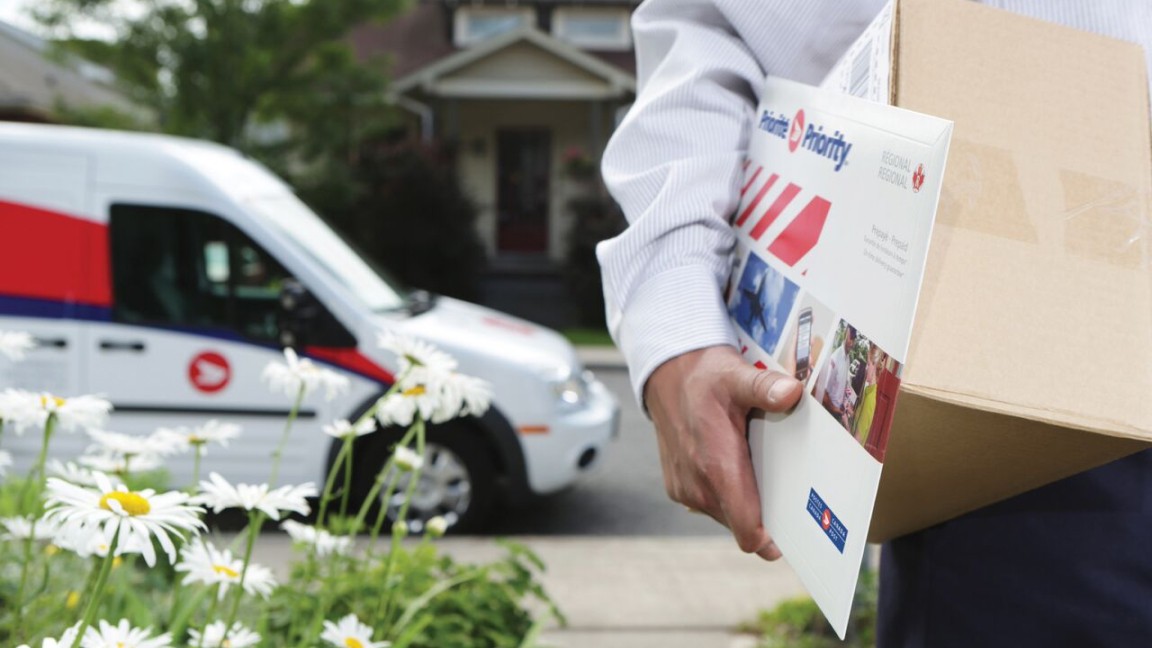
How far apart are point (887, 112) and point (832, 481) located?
12.4 inches

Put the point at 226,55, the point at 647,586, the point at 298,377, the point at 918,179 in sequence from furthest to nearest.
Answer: the point at 226,55 → the point at 647,586 → the point at 298,377 → the point at 918,179

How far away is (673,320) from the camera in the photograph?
1.25m

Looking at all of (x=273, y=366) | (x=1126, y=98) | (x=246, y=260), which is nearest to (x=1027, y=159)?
(x=1126, y=98)

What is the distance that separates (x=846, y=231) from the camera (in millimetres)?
978

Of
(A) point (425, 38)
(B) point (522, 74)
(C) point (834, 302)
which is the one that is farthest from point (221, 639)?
(A) point (425, 38)

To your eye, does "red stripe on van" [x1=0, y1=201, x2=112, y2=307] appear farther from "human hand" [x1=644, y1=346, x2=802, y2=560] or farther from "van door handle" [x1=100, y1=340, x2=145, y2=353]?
"human hand" [x1=644, y1=346, x2=802, y2=560]

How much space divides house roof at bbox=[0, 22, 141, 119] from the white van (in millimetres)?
10350

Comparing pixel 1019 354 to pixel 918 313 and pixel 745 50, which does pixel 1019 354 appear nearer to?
pixel 918 313

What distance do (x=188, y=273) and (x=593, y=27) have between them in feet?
66.7

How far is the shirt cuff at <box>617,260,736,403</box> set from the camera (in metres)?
1.24

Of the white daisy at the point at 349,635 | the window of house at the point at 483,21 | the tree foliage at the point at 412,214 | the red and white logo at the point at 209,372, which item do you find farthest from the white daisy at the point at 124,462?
the window of house at the point at 483,21

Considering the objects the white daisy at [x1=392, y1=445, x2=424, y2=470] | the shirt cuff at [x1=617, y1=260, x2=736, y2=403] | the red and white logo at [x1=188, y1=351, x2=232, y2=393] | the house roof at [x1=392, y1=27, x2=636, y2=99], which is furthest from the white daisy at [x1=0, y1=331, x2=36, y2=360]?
the house roof at [x1=392, y1=27, x2=636, y2=99]

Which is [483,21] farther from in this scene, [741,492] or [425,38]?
[741,492]

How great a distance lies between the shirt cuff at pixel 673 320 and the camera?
4.05 feet
